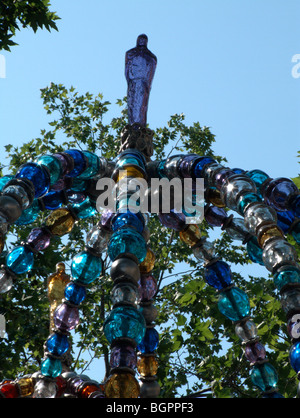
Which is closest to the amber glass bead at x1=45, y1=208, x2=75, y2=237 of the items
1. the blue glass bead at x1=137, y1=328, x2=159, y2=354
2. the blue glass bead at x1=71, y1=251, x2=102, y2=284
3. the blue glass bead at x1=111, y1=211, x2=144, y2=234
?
the blue glass bead at x1=71, y1=251, x2=102, y2=284

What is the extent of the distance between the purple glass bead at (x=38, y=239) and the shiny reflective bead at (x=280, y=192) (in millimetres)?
2792

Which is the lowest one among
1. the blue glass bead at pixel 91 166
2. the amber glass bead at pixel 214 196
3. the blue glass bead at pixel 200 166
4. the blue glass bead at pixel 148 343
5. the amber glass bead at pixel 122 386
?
the amber glass bead at pixel 122 386

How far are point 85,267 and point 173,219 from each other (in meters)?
1.25

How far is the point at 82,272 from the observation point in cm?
644

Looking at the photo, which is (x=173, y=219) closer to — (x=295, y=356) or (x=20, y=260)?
(x=20, y=260)

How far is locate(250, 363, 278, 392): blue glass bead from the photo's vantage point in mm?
5895

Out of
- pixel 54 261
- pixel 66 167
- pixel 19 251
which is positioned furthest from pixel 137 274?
pixel 54 261

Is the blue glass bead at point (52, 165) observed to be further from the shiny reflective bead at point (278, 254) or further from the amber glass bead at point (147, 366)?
the amber glass bead at point (147, 366)

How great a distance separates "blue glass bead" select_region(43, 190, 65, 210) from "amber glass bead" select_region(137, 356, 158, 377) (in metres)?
2.17

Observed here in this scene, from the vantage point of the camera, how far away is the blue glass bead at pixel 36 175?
517cm

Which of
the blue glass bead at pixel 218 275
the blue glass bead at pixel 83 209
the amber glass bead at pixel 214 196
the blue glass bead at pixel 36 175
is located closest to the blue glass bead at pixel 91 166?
the blue glass bead at pixel 83 209

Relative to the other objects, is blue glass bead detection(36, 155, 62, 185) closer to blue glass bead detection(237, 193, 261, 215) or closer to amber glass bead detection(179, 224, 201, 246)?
blue glass bead detection(237, 193, 261, 215)
